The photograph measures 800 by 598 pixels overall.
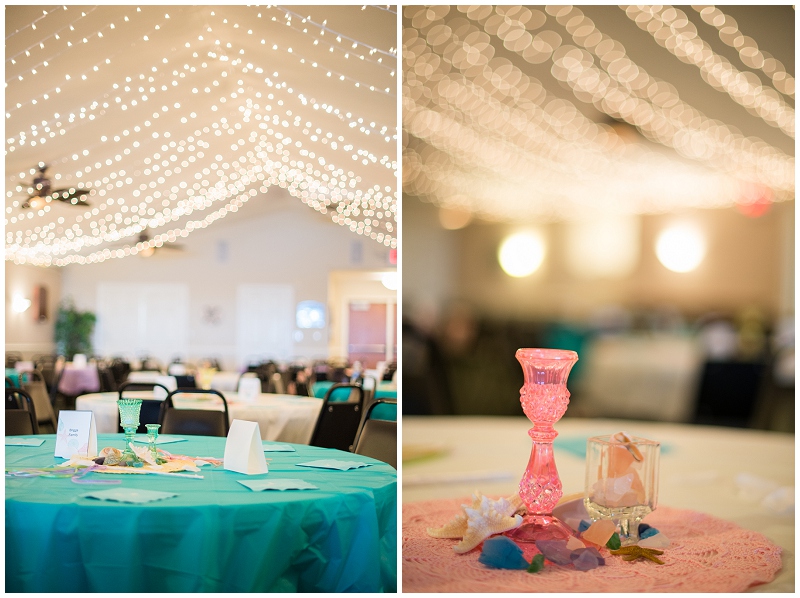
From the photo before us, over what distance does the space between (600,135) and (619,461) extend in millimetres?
3763

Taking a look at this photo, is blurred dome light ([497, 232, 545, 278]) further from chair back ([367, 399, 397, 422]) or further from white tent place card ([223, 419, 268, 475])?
white tent place card ([223, 419, 268, 475])

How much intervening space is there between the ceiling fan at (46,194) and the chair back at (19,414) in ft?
1.84

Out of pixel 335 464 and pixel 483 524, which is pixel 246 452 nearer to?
pixel 335 464

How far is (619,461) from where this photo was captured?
133cm

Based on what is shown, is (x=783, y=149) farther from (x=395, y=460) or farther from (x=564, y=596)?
(x=564, y=596)

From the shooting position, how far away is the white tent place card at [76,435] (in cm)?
182

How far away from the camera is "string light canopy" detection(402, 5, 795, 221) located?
293cm

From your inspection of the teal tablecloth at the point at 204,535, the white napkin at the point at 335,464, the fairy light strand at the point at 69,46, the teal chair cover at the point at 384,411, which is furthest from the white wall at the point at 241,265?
the fairy light strand at the point at 69,46

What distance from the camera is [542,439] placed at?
140 centimetres

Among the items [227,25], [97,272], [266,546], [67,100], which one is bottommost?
[266,546]

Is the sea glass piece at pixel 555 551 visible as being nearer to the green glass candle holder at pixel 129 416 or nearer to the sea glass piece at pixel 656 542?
the sea glass piece at pixel 656 542

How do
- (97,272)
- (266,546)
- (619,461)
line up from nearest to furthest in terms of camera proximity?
(619,461) → (266,546) → (97,272)

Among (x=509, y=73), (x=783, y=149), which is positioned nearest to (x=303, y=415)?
(x=509, y=73)

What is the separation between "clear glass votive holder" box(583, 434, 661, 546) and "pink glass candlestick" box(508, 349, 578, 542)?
0.09 meters
